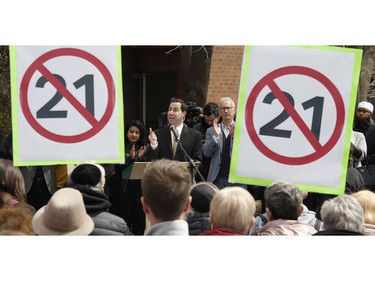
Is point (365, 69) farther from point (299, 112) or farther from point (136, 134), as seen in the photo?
point (299, 112)

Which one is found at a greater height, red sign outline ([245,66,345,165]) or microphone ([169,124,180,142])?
red sign outline ([245,66,345,165])

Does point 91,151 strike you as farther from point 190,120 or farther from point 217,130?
point 190,120

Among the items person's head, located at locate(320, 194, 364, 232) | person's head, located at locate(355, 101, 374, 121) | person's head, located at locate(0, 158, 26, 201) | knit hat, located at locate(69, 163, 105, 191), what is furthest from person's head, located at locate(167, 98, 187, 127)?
person's head, located at locate(320, 194, 364, 232)

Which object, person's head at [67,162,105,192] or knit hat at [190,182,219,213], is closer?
knit hat at [190,182,219,213]

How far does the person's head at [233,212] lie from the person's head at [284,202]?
57cm

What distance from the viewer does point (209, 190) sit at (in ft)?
15.9

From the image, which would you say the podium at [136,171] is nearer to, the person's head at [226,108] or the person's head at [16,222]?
the person's head at [226,108]

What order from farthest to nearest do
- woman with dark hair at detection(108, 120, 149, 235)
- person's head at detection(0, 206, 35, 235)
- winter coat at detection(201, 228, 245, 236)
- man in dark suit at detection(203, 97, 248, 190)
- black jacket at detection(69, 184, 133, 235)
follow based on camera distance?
1. woman with dark hair at detection(108, 120, 149, 235)
2. man in dark suit at detection(203, 97, 248, 190)
3. black jacket at detection(69, 184, 133, 235)
4. person's head at detection(0, 206, 35, 235)
5. winter coat at detection(201, 228, 245, 236)

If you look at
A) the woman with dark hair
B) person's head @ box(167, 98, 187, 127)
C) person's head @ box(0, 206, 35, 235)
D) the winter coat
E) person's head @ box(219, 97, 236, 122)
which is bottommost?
the woman with dark hair

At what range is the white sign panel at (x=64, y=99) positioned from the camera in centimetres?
512

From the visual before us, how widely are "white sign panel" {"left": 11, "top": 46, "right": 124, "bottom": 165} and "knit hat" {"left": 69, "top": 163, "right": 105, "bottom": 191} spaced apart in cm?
8

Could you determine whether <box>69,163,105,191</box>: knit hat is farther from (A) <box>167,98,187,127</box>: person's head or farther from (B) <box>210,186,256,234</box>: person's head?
(A) <box>167,98,187,127</box>: person's head

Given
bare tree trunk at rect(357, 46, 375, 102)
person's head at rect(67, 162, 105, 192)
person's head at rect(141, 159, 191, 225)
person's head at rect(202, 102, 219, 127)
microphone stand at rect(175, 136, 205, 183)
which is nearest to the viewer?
person's head at rect(141, 159, 191, 225)

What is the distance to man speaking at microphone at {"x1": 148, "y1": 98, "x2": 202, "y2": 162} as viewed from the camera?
24.9 feet
